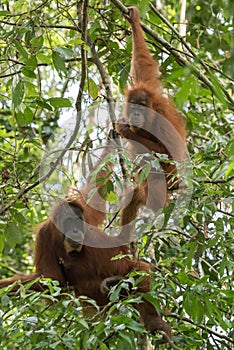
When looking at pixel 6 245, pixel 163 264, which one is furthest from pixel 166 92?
pixel 163 264

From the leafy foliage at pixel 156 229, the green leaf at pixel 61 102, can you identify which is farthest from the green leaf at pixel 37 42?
the green leaf at pixel 61 102

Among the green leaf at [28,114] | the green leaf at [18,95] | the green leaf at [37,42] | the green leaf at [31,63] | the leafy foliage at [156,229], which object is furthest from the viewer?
the green leaf at [28,114]

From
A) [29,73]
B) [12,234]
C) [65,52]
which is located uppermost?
[65,52]

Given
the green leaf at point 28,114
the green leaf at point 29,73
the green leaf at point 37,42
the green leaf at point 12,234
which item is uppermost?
the green leaf at point 37,42

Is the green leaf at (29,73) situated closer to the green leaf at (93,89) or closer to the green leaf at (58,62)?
the green leaf at (58,62)

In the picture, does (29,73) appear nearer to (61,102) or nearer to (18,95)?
(18,95)

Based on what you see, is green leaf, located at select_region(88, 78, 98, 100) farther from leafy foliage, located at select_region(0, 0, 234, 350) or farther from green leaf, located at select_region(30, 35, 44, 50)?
green leaf, located at select_region(30, 35, 44, 50)

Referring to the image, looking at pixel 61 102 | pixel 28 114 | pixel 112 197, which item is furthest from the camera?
pixel 112 197

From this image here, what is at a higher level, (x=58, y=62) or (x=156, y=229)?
(x=58, y=62)

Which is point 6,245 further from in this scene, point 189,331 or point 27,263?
point 27,263

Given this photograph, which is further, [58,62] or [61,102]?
[61,102]

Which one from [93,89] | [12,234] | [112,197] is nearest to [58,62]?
[93,89]

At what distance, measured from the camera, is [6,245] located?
434 centimetres

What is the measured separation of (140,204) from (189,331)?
1382 millimetres
